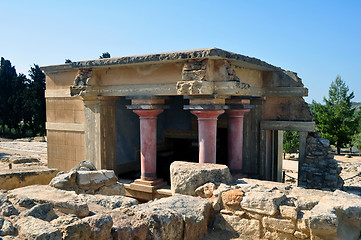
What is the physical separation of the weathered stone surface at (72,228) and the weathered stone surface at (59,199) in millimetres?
440

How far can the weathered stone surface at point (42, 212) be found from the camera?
313cm

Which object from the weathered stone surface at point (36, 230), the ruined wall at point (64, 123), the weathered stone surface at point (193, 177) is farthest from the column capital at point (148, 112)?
the weathered stone surface at point (36, 230)

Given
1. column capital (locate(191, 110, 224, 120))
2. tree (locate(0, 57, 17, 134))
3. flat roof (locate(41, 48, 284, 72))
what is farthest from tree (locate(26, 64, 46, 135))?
column capital (locate(191, 110, 224, 120))

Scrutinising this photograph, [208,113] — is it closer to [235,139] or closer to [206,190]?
[235,139]

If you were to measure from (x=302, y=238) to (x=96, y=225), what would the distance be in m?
2.71

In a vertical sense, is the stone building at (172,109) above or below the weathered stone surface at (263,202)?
above

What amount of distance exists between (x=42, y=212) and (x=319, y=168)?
28.2ft

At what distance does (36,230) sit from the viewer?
262cm

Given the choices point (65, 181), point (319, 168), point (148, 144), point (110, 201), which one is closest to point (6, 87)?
point (148, 144)

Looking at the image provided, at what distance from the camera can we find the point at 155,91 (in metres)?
8.46

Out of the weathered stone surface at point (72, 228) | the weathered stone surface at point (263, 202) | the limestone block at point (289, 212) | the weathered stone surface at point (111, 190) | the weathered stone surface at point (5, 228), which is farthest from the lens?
the weathered stone surface at point (111, 190)

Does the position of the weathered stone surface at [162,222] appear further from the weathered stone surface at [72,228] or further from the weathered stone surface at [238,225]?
the weathered stone surface at [238,225]

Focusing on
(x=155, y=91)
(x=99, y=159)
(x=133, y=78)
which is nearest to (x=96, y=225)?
(x=155, y=91)

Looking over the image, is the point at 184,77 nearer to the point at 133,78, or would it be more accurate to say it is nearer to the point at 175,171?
the point at 133,78
